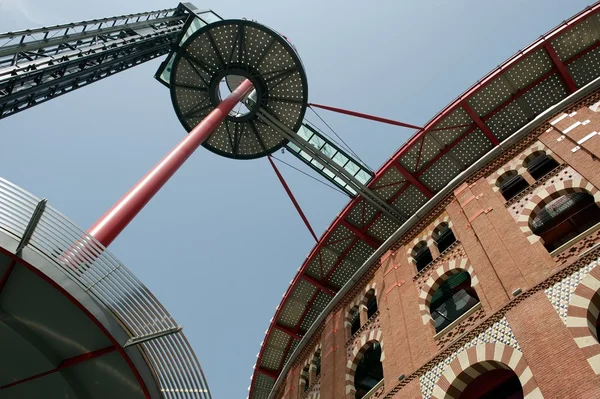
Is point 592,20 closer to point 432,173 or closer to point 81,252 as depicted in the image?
point 432,173

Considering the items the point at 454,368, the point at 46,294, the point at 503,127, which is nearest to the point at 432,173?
the point at 503,127

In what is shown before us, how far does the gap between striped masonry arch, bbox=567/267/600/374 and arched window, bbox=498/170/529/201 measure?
6.25 metres

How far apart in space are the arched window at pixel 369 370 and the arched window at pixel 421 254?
3.44m

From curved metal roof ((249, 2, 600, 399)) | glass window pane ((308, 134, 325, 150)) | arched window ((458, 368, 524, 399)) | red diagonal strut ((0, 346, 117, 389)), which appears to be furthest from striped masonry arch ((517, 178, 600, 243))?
glass window pane ((308, 134, 325, 150))

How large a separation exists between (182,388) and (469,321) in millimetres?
7309

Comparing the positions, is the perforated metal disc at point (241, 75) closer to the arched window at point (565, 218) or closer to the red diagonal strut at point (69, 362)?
the arched window at point (565, 218)

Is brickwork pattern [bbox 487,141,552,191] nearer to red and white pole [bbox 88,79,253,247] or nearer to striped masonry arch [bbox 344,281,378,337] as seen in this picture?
striped masonry arch [bbox 344,281,378,337]

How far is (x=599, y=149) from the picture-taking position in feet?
42.0

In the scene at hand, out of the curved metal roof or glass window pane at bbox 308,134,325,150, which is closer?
the curved metal roof

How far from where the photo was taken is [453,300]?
648 inches

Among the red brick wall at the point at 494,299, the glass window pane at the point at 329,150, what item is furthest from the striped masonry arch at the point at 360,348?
the glass window pane at the point at 329,150

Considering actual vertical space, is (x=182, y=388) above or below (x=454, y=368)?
below

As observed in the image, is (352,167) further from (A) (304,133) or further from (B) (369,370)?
(B) (369,370)

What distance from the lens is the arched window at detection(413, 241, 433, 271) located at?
1738 cm
